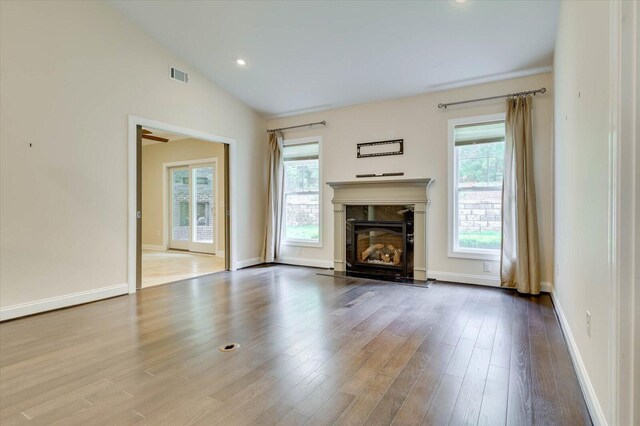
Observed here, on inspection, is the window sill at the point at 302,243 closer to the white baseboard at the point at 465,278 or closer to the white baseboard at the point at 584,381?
the white baseboard at the point at 465,278

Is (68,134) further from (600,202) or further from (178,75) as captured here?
(600,202)

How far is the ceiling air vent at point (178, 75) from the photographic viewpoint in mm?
4578

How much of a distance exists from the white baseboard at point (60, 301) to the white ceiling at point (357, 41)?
323 centimetres

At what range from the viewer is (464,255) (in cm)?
449

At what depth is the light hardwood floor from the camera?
16.5 ft

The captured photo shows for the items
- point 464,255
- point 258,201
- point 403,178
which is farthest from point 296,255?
point 464,255

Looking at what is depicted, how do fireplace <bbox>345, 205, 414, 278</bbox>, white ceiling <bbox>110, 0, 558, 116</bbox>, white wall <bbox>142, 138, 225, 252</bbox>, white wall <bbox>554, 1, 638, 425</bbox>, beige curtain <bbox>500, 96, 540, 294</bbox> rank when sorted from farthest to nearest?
white wall <bbox>142, 138, 225, 252</bbox>, fireplace <bbox>345, 205, 414, 278</bbox>, beige curtain <bbox>500, 96, 540, 294</bbox>, white ceiling <bbox>110, 0, 558, 116</bbox>, white wall <bbox>554, 1, 638, 425</bbox>

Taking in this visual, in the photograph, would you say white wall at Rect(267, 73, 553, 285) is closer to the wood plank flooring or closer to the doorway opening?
the wood plank flooring

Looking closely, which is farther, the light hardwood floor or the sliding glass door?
the sliding glass door

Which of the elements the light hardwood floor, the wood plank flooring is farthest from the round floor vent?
the light hardwood floor

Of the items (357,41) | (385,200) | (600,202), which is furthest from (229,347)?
(357,41)

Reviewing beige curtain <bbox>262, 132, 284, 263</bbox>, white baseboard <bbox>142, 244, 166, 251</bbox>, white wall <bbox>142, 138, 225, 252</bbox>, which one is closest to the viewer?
beige curtain <bbox>262, 132, 284, 263</bbox>

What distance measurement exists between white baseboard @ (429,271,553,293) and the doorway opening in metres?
3.92

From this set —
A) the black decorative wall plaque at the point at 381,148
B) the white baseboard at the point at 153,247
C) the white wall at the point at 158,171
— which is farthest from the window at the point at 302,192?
the white baseboard at the point at 153,247
